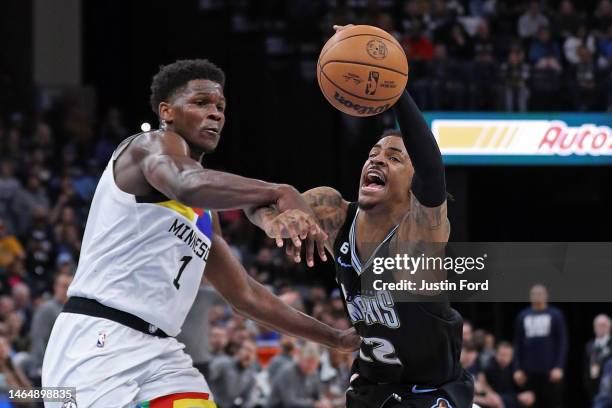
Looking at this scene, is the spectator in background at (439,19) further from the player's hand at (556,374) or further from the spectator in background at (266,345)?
the spectator in background at (266,345)

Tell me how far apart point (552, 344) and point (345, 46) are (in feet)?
27.6

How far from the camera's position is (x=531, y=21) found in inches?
679

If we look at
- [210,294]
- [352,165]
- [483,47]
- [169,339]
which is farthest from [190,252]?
[483,47]

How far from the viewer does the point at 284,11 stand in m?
17.2

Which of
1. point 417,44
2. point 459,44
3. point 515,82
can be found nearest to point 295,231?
point 515,82

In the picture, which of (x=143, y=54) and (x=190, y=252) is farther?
(x=143, y=54)

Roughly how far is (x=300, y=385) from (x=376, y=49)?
21.1 ft

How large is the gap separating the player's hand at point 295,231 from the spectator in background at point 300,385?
7196 mm

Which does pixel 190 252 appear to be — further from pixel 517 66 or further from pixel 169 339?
pixel 517 66

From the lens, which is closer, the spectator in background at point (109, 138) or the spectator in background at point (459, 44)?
the spectator in background at point (109, 138)

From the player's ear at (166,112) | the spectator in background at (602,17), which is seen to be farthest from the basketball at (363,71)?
the spectator in background at (602,17)

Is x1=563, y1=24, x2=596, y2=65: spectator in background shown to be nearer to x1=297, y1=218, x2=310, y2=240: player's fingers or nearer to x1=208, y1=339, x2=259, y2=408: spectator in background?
x1=208, y1=339, x2=259, y2=408: spectator in background

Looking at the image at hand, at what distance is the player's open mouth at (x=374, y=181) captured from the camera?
553cm

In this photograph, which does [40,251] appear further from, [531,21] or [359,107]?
[359,107]
